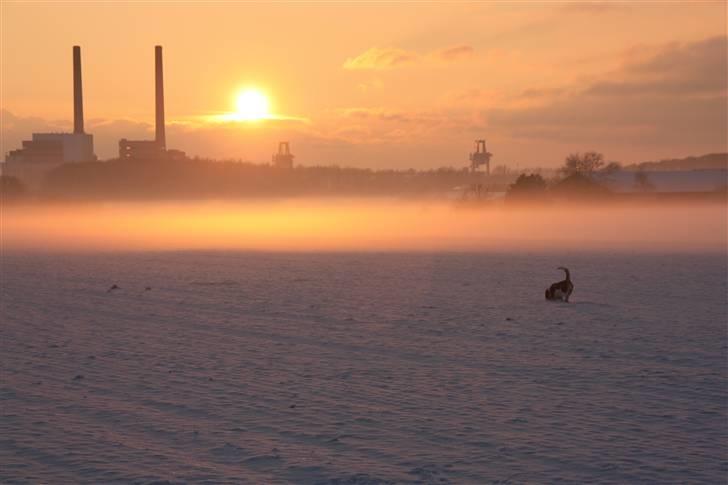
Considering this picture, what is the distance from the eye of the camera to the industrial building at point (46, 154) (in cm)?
15312

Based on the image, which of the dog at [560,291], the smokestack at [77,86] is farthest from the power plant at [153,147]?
the dog at [560,291]

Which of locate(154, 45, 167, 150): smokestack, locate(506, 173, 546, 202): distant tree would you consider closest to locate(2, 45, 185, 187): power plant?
locate(154, 45, 167, 150): smokestack

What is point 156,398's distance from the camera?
12.2 metres

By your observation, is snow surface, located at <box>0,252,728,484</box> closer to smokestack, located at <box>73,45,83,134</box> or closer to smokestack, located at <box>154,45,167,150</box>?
smokestack, located at <box>154,45,167,150</box>

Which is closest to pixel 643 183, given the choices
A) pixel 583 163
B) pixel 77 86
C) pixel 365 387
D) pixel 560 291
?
pixel 583 163

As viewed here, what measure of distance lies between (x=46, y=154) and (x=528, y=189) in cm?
9687

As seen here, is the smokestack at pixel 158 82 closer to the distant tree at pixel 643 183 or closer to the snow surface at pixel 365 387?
the distant tree at pixel 643 183

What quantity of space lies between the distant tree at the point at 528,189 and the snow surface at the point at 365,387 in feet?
213

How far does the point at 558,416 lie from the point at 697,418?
1.70m

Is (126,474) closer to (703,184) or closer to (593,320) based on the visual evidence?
(593,320)

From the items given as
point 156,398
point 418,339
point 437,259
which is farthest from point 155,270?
point 156,398

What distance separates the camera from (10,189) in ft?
450

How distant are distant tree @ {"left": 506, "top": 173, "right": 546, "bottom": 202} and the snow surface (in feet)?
213

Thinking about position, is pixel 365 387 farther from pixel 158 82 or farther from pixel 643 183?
pixel 158 82
